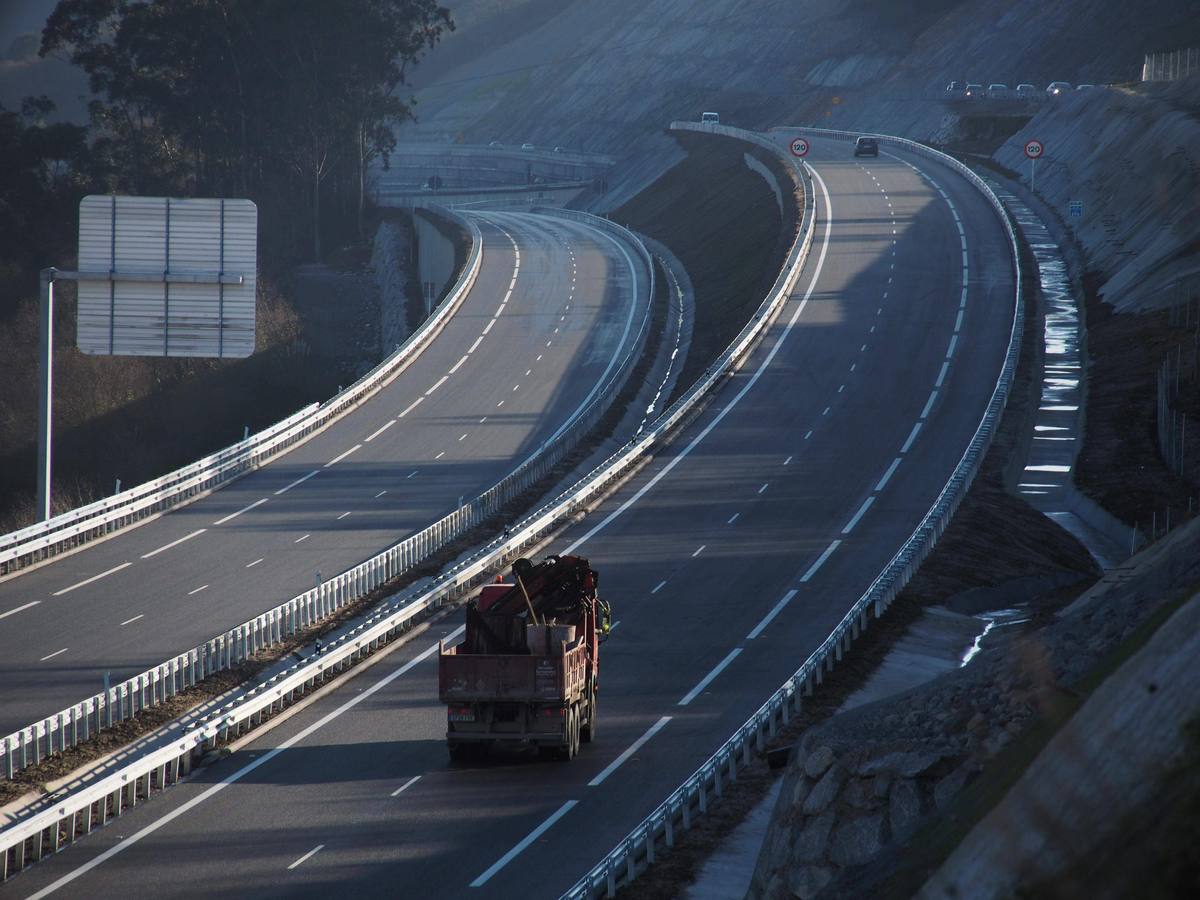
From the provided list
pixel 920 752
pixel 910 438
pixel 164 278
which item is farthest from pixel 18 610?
pixel 910 438

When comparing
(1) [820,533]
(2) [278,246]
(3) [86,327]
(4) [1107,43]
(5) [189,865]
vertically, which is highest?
→ (4) [1107,43]

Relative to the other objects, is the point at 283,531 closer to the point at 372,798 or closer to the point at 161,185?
the point at 372,798

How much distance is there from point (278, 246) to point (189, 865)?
9821 centimetres

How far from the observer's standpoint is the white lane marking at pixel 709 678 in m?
28.8

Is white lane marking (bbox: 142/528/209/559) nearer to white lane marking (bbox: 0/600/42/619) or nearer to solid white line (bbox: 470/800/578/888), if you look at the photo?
white lane marking (bbox: 0/600/42/619)

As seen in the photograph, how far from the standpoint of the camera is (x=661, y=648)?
32.5 metres

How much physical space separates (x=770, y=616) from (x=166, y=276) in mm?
15897

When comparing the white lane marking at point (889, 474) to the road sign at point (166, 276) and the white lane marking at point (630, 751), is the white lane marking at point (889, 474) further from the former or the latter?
the road sign at point (166, 276)

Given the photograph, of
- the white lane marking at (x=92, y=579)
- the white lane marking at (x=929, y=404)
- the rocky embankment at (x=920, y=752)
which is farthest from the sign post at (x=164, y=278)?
the white lane marking at (x=929, y=404)

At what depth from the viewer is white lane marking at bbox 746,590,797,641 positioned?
33.7 metres

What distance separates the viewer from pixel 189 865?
19.8 meters

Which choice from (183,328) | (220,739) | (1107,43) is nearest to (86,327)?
(183,328)

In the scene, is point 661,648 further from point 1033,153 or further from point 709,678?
point 1033,153

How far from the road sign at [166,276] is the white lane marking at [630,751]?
12185mm
